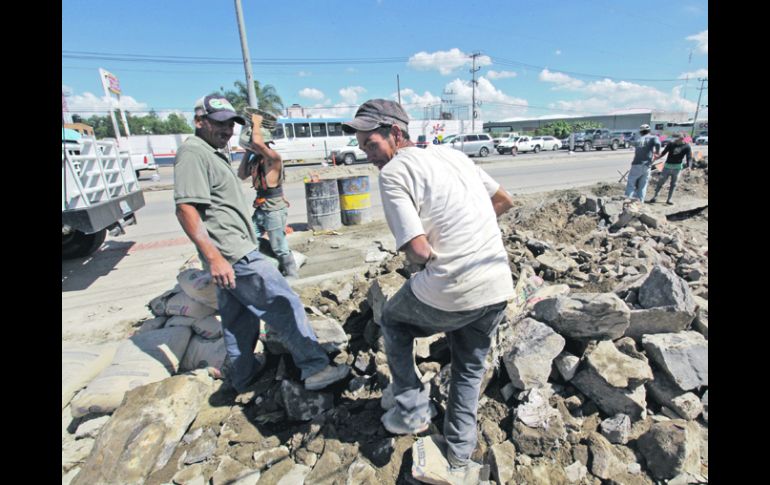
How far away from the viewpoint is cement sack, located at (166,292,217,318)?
128 inches

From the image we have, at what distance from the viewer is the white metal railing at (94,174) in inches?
179

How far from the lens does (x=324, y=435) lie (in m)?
2.23

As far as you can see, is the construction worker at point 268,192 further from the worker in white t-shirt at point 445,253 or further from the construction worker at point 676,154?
the construction worker at point 676,154

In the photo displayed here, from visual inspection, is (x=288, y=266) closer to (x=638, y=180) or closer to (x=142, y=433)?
(x=142, y=433)

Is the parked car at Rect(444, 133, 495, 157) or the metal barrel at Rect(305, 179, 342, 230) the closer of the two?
the metal barrel at Rect(305, 179, 342, 230)

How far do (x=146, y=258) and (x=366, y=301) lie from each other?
14.9 ft

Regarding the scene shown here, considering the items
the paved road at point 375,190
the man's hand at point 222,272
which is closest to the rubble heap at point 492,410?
the man's hand at point 222,272

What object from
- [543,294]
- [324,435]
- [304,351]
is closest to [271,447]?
[324,435]

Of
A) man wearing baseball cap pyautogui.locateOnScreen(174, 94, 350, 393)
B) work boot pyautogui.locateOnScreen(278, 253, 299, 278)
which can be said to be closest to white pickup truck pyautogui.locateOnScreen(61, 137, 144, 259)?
work boot pyautogui.locateOnScreen(278, 253, 299, 278)

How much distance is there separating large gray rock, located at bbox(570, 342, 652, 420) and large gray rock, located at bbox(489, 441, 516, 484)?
0.64 metres

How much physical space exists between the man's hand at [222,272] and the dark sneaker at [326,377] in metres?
0.84

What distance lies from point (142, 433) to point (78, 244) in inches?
207

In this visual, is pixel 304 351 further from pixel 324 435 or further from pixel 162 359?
pixel 162 359

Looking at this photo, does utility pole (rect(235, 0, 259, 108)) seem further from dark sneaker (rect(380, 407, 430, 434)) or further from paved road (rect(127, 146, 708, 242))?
dark sneaker (rect(380, 407, 430, 434))
